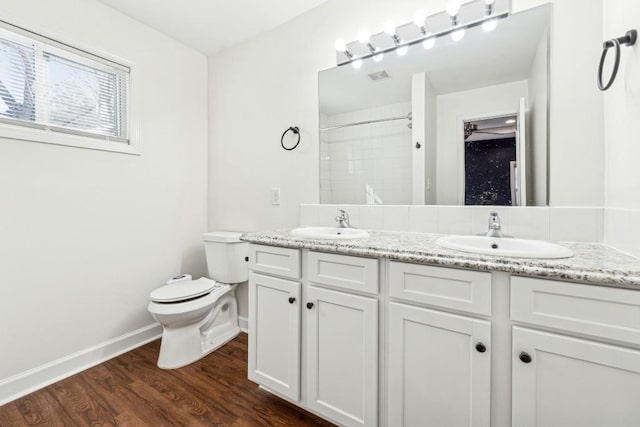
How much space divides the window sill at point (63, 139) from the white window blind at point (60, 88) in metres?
0.05

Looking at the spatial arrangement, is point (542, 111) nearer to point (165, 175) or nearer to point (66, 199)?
point (165, 175)

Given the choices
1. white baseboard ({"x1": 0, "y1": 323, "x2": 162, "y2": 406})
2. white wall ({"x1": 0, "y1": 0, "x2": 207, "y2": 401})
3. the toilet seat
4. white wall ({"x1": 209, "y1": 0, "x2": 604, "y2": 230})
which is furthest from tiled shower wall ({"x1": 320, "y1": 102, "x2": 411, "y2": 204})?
white baseboard ({"x1": 0, "y1": 323, "x2": 162, "y2": 406})

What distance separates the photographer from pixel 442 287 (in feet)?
3.16

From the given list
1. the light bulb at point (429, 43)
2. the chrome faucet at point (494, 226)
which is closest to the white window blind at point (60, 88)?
the light bulb at point (429, 43)

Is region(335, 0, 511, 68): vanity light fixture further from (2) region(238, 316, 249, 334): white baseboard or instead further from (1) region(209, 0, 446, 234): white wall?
(2) region(238, 316, 249, 334): white baseboard

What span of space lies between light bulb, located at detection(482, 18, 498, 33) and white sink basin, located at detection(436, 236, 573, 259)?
1.03m

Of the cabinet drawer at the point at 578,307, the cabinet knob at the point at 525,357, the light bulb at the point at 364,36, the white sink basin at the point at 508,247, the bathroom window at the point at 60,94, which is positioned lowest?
the cabinet knob at the point at 525,357

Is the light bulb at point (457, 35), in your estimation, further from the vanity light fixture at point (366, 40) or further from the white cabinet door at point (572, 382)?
the white cabinet door at point (572, 382)

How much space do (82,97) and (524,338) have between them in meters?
2.71

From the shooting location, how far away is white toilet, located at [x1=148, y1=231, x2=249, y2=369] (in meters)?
1.78

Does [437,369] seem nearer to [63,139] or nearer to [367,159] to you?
[367,159]

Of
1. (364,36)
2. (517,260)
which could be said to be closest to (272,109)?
(364,36)

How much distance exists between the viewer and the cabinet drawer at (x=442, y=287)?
900mm

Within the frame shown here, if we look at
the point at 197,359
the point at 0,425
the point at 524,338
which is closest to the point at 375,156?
the point at 524,338
